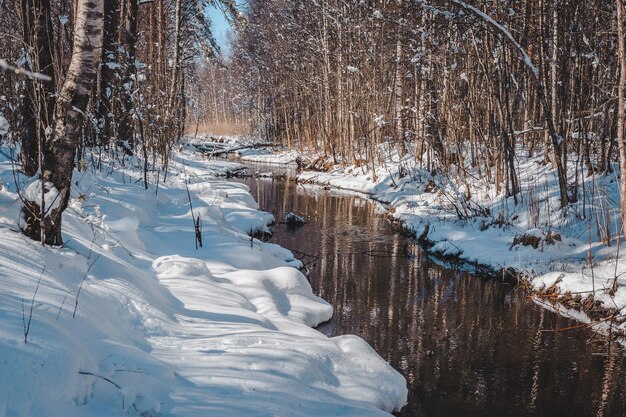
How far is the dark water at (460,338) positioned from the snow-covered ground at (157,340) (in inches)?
24.1

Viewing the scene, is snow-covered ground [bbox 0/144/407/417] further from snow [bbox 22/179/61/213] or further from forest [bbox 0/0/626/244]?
forest [bbox 0/0/626/244]

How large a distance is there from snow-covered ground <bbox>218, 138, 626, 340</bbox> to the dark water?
392 mm

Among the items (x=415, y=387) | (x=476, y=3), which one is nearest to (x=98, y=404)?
(x=415, y=387)

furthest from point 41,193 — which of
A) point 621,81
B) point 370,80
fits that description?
point 370,80

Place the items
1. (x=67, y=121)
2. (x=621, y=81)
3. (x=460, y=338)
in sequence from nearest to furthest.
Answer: (x=67, y=121) < (x=460, y=338) < (x=621, y=81)

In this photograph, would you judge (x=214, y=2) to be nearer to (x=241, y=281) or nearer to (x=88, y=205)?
(x=88, y=205)

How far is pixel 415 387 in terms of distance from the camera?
13.6 ft

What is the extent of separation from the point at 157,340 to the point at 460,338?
3273 millimetres

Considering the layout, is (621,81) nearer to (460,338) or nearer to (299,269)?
(460,338)

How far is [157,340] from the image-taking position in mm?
3182

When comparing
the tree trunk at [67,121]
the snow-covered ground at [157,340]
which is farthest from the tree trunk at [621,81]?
the tree trunk at [67,121]

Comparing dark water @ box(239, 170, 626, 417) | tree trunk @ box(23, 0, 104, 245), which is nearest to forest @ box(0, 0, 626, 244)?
tree trunk @ box(23, 0, 104, 245)

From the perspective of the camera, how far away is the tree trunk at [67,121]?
377 centimetres

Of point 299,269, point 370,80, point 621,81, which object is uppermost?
point 370,80
